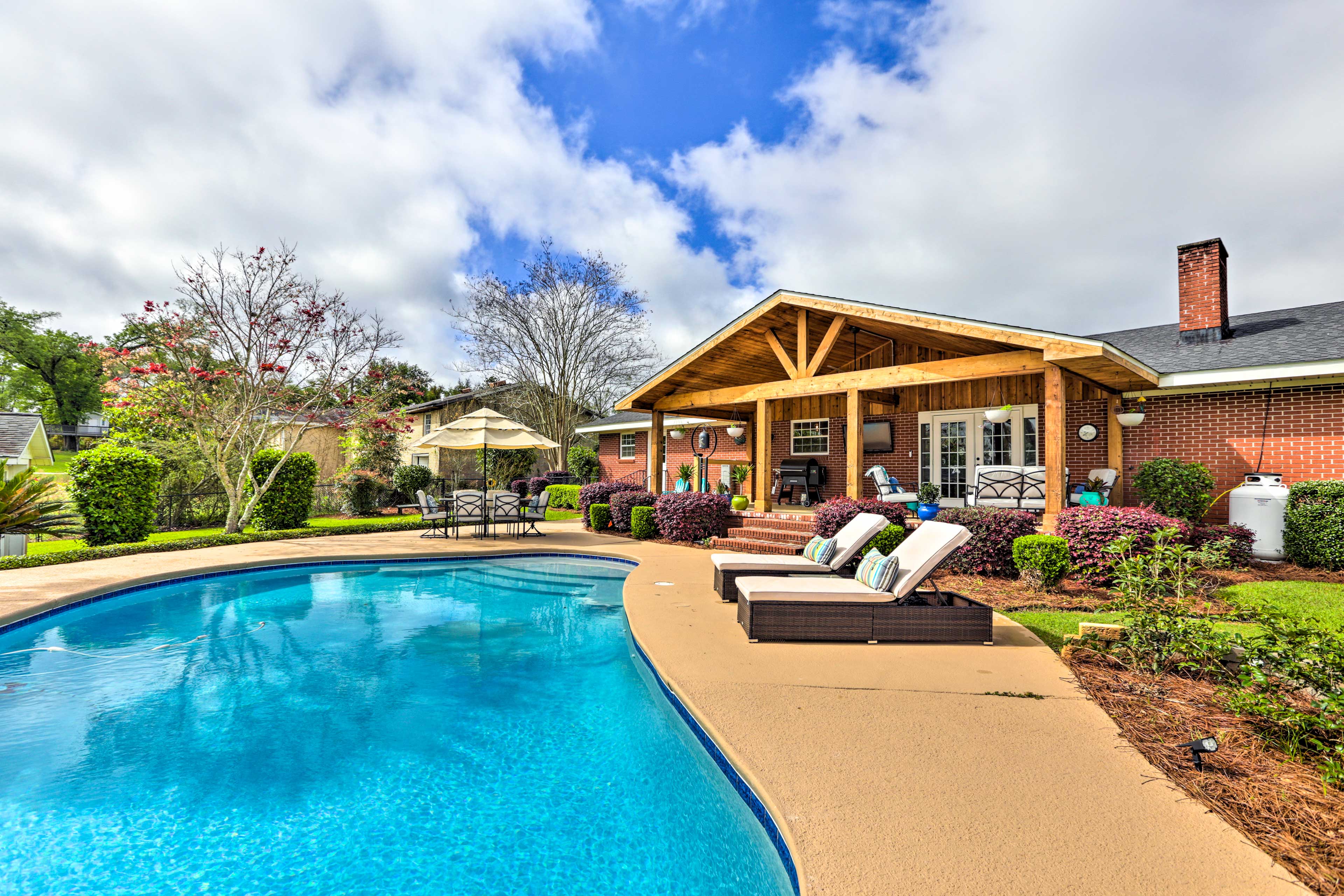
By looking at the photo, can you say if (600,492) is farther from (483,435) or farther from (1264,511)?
(1264,511)

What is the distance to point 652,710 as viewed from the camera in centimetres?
431

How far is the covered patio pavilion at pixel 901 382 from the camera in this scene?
324 inches

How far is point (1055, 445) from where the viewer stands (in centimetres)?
794

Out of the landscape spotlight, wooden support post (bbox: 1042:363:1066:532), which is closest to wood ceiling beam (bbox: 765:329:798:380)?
wooden support post (bbox: 1042:363:1066:532)

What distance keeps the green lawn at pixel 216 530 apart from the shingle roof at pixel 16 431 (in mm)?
5022

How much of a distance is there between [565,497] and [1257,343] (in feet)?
60.9

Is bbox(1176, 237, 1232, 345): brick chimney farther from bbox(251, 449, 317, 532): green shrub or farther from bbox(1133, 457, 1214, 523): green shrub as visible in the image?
bbox(251, 449, 317, 532): green shrub

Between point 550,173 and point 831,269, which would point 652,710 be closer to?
point 550,173

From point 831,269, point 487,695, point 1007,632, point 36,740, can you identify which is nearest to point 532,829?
point 487,695

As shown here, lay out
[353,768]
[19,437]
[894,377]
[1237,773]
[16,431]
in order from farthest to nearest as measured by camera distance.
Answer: [16,431]
[19,437]
[894,377]
[353,768]
[1237,773]

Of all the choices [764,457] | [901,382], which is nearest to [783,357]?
[764,457]

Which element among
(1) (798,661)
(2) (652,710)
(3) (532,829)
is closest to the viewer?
(3) (532,829)

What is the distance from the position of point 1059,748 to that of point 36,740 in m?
6.56

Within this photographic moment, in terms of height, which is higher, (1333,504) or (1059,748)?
(1333,504)
